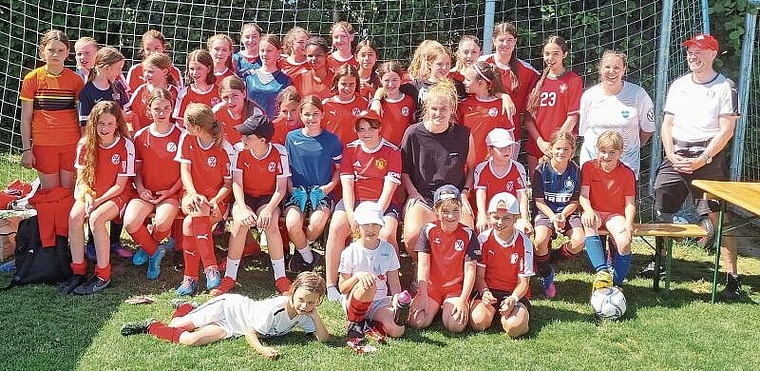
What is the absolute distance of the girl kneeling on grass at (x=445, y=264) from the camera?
4.12 m

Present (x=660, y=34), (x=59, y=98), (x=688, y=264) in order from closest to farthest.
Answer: (x=59, y=98) < (x=688, y=264) < (x=660, y=34)

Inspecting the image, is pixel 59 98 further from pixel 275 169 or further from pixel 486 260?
pixel 486 260

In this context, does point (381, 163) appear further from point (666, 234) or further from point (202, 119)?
point (666, 234)

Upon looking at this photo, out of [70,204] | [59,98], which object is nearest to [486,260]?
[70,204]

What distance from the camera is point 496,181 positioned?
4.75 meters

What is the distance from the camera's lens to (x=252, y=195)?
4875mm

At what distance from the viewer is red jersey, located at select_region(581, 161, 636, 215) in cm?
479

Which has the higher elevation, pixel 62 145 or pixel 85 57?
pixel 85 57

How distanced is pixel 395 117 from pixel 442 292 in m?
1.39

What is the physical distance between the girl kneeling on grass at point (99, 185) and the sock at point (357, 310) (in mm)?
1714

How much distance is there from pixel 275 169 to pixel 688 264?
3123mm

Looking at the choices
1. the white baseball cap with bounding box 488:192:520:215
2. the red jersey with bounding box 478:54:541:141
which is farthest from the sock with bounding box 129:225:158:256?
the red jersey with bounding box 478:54:541:141

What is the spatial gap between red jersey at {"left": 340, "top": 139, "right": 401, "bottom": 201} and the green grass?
30.2 inches

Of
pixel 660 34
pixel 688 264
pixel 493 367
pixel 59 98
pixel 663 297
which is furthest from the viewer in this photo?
pixel 660 34
